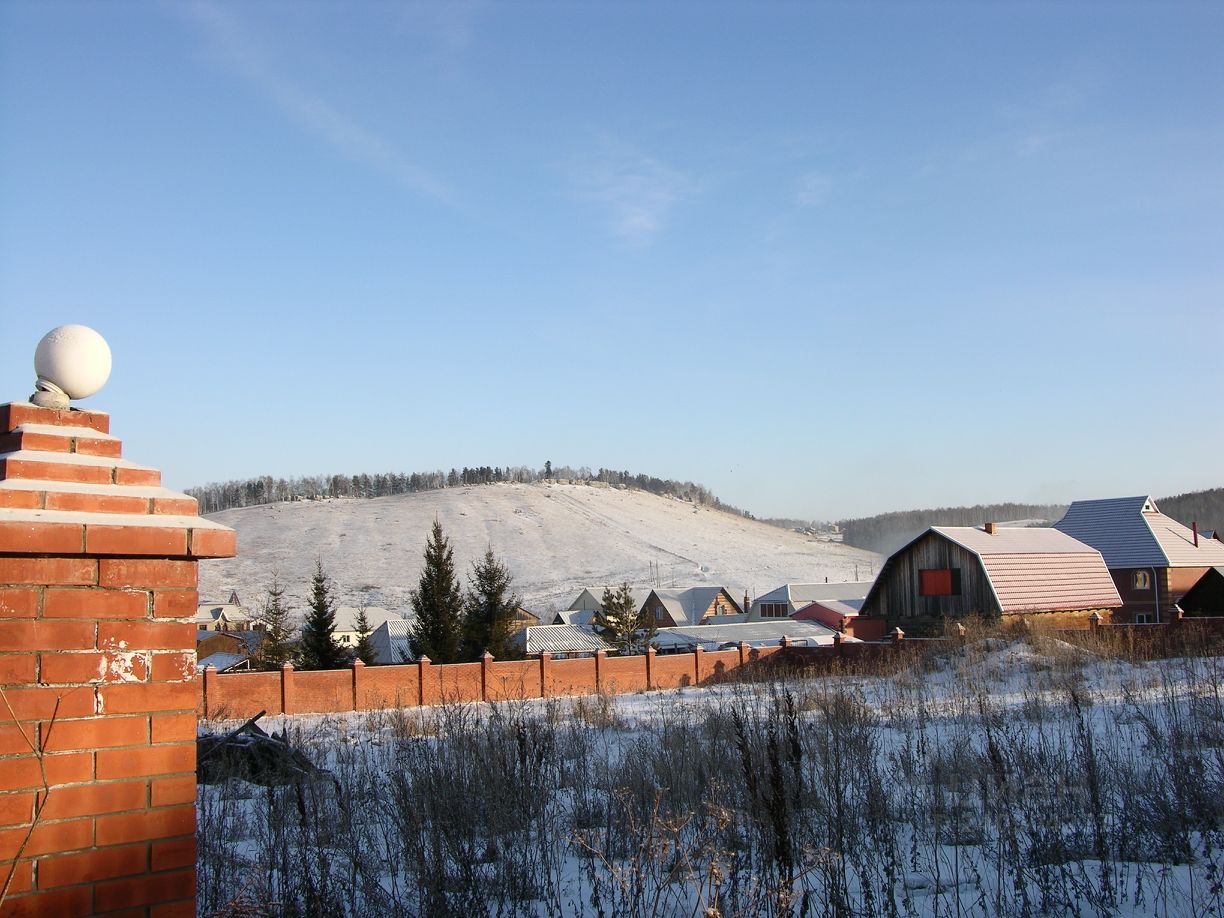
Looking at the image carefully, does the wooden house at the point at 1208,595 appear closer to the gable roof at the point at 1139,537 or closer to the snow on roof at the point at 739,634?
the gable roof at the point at 1139,537

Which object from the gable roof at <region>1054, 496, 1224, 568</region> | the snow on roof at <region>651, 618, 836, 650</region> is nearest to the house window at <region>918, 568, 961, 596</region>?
the snow on roof at <region>651, 618, 836, 650</region>

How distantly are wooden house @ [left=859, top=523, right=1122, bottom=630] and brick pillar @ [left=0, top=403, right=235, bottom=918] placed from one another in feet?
107

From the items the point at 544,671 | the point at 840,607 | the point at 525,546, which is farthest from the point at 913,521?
the point at 544,671

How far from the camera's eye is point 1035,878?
518 cm

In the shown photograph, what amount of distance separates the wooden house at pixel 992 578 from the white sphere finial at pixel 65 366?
1285 inches

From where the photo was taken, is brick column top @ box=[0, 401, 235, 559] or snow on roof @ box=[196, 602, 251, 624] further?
snow on roof @ box=[196, 602, 251, 624]

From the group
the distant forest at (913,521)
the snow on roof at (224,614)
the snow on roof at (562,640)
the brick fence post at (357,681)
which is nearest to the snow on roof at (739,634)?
the snow on roof at (562,640)

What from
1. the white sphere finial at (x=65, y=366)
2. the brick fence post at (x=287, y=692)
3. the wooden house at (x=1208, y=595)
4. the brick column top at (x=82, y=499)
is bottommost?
Answer: the brick fence post at (x=287, y=692)

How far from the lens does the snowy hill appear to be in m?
89.8

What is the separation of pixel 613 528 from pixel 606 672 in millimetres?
85317

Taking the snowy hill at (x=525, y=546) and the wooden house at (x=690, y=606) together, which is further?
the snowy hill at (x=525, y=546)

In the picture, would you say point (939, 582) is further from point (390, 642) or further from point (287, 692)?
point (390, 642)

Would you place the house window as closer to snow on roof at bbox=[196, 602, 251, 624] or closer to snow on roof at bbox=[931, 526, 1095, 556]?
snow on roof at bbox=[931, 526, 1095, 556]

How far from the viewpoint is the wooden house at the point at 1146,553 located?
38.6m
